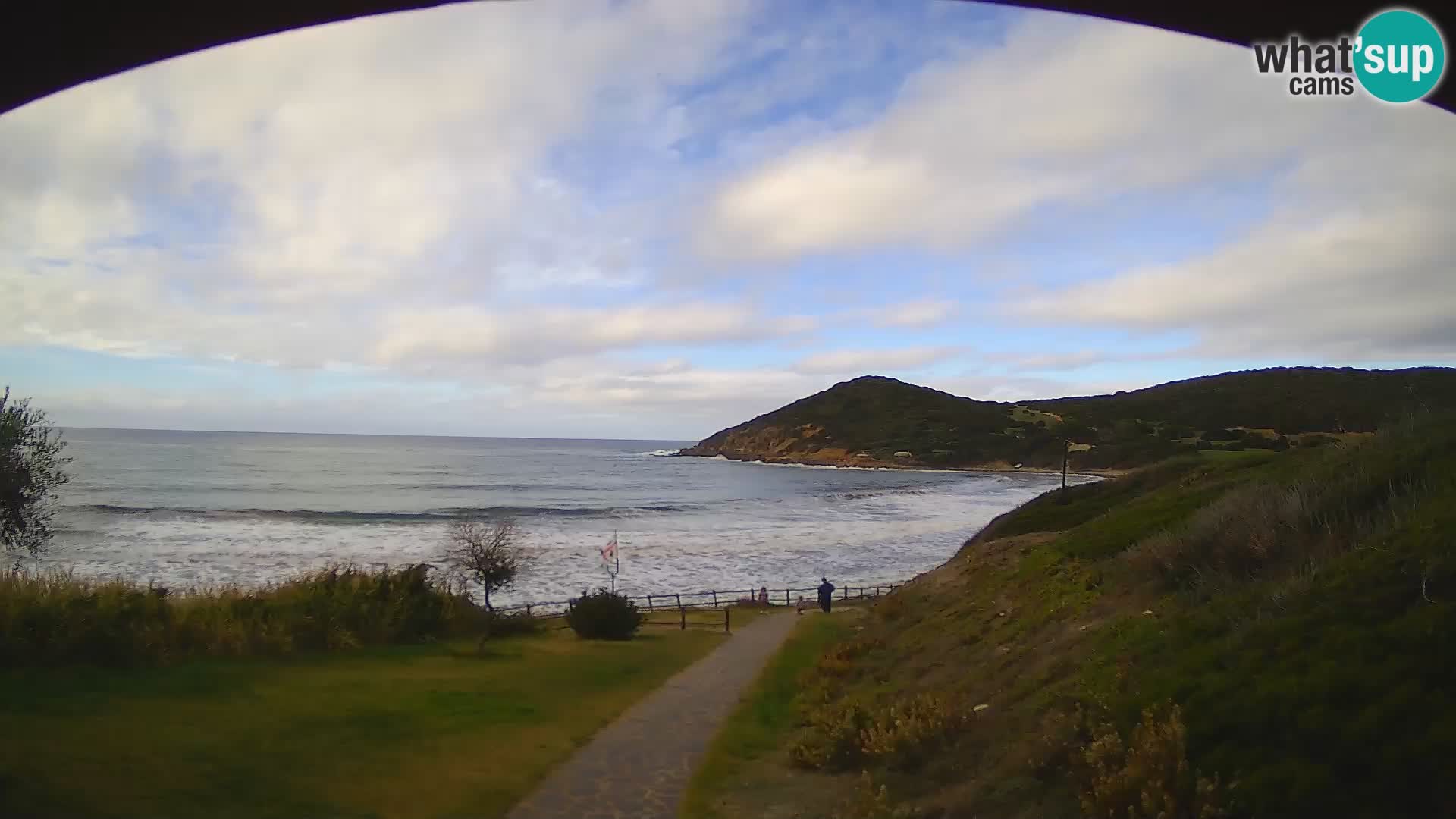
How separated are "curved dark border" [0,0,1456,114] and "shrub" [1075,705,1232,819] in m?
3.70

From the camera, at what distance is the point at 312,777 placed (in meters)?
8.51

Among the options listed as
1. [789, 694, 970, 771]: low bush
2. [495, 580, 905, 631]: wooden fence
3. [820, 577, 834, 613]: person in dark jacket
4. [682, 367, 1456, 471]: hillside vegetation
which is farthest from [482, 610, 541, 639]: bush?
[682, 367, 1456, 471]: hillside vegetation

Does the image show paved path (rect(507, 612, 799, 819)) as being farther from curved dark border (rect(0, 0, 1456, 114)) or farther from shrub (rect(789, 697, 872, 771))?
curved dark border (rect(0, 0, 1456, 114))

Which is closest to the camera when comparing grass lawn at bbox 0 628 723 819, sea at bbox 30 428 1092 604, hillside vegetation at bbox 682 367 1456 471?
grass lawn at bbox 0 628 723 819

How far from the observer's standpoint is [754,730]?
11.6 meters

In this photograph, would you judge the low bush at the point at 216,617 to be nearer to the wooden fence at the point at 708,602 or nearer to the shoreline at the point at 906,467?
the wooden fence at the point at 708,602

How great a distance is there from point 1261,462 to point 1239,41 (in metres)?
17.1

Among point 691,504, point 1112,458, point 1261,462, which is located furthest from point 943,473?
point 1261,462

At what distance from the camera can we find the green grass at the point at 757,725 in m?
8.82

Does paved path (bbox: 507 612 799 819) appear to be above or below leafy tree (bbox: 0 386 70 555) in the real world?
below

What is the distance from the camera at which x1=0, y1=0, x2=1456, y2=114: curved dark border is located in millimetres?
3480

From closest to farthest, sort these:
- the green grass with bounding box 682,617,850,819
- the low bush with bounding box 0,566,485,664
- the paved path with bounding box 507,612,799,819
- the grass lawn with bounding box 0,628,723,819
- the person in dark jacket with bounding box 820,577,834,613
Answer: the grass lawn with bounding box 0,628,723,819 < the paved path with bounding box 507,612,799,819 < the green grass with bounding box 682,617,850,819 < the low bush with bounding box 0,566,485,664 < the person in dark jacket with bounding box 820,577,834,613

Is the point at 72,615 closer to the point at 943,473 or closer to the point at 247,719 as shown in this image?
the point at 247,719

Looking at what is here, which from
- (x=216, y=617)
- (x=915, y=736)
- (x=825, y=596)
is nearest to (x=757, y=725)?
(x=915, y=736)
